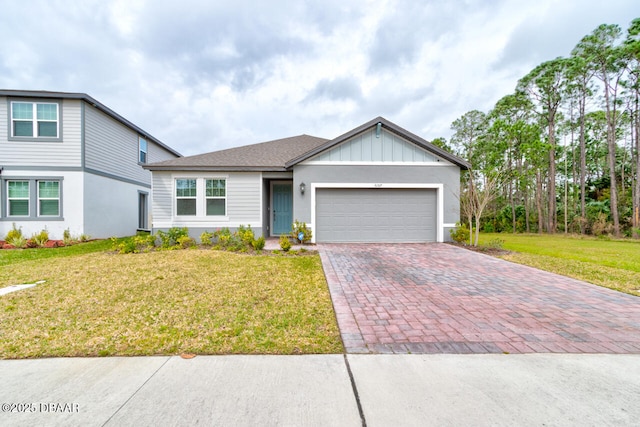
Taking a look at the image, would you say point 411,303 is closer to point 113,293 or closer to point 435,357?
point 435,357

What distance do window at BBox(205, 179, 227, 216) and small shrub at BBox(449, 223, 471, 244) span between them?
8.96 meters

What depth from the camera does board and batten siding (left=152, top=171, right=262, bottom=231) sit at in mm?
10094

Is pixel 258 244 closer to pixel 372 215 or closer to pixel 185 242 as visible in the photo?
pixel 185 242

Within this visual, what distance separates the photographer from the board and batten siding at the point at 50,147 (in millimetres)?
10141

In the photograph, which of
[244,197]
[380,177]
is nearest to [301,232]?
[244,197]

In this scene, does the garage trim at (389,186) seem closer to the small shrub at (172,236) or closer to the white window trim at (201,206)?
the white window trim at (201,206)

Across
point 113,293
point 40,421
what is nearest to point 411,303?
point 40,421

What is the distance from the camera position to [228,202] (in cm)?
1033

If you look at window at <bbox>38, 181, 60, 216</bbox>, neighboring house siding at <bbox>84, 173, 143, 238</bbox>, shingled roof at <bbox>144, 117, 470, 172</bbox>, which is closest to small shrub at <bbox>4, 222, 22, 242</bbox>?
window at <bbox>38, 181, 60, 216</bbox>

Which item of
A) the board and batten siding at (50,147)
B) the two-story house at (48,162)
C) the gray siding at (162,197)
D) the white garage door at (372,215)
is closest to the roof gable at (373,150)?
the white garage door at (372,215)

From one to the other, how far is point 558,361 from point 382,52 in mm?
15134

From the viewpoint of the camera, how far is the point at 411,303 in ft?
13.1

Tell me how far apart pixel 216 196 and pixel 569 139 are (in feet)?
92.8

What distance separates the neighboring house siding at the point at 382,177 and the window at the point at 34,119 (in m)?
9.89
